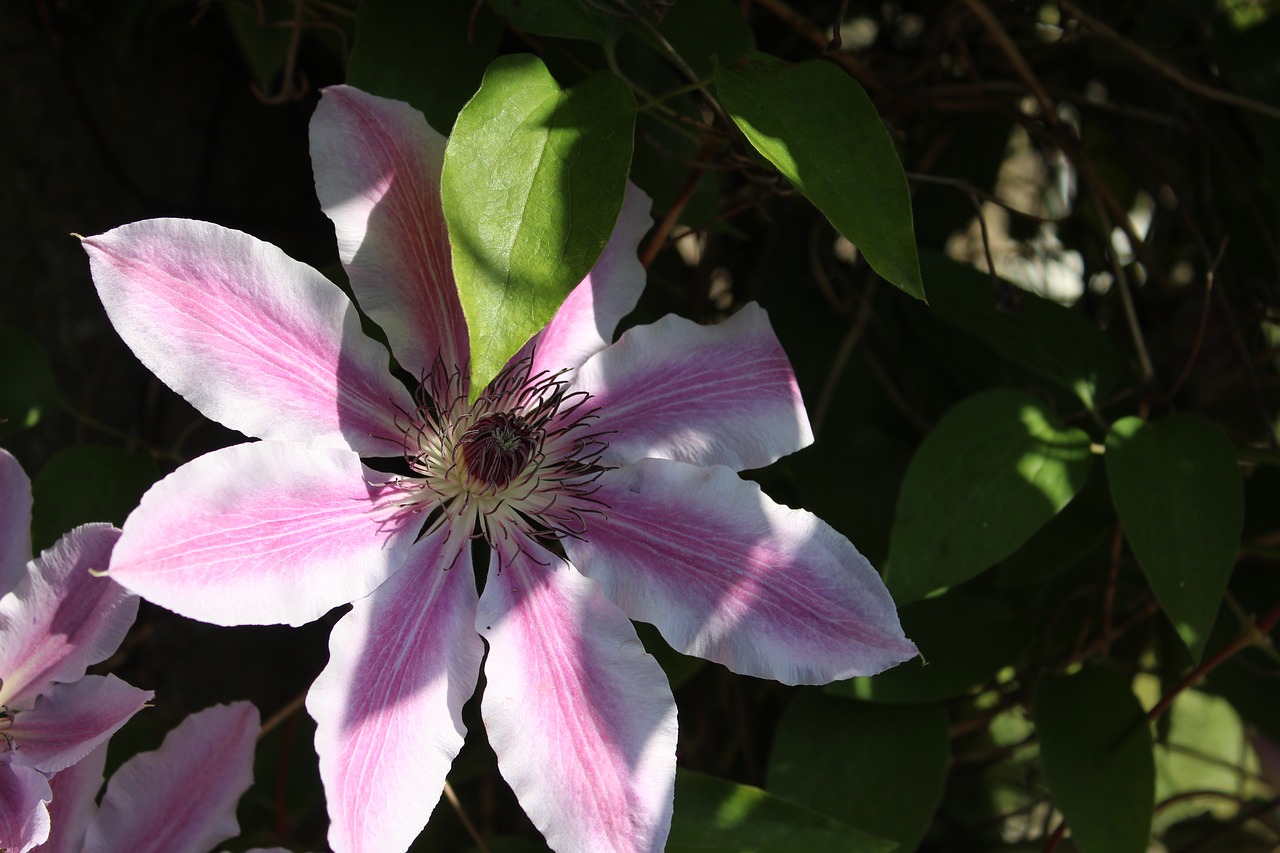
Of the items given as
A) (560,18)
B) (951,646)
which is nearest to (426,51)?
(560,18)

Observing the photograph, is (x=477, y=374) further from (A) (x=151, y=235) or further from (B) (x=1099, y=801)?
(B) (x=1099, y=801)

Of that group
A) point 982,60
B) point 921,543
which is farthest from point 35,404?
point 982,60

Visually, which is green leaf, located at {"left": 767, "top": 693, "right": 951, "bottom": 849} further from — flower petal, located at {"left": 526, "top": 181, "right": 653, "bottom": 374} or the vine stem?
flower petal, located at {"left": 526, "top": 181, "right": 653, "bottom": 374}

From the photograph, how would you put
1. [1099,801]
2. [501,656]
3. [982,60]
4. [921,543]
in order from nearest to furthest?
[501,656] < [921,543] < [1099,801] < [982,60]

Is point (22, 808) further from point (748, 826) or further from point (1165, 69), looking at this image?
point (1165, 69)

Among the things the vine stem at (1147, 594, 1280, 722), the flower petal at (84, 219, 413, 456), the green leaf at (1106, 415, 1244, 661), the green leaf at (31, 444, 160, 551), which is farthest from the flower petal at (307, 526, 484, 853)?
the vine stem at (1147, 594, 1280, 722)

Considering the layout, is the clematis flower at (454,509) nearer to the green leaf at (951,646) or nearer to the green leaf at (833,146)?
the green leaf at (833,146)
